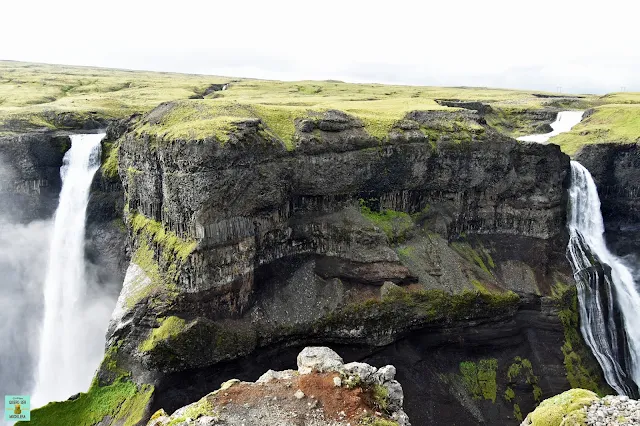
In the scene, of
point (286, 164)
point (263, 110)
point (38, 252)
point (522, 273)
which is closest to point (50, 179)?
point (38, 252)

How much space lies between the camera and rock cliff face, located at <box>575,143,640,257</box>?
44375 mm

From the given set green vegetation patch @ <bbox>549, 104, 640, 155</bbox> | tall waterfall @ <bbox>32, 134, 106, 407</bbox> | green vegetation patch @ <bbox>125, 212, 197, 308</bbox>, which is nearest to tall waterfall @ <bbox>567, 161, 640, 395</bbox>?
green vegetation patch @ <bbox>549, 104, 640, 155</bbox>

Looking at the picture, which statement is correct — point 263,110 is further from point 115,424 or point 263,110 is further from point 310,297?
point 115,424

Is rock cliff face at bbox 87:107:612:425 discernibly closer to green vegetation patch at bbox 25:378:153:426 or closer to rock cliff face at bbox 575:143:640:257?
green vegetation patch at bbox 25:378:153:426

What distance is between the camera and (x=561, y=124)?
64.2 m

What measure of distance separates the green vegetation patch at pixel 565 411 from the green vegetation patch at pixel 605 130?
3579 centimetres

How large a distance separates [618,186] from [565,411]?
115 ft

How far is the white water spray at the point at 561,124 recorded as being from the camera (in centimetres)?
5851

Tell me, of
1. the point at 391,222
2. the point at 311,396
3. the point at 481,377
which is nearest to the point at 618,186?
the point at 391,222

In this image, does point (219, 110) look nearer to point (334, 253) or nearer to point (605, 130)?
point (334, 253)

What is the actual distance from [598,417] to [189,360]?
2185 cm

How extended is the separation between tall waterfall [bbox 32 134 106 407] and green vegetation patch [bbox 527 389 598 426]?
1143 inches

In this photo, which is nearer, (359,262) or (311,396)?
A: (311,396)

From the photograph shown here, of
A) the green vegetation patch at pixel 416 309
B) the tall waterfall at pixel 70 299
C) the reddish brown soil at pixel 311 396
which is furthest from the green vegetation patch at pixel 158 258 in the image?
the reddish brown soil at pixel 311 396
